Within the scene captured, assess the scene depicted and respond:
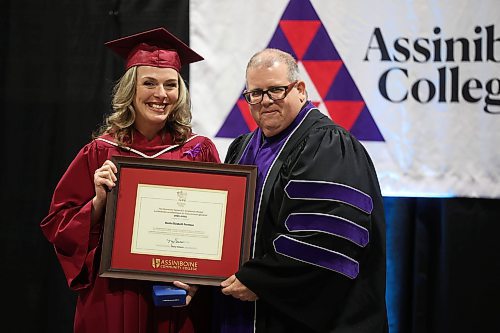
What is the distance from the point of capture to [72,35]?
3.41 metres

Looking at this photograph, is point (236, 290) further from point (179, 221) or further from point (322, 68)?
point (322, 68)

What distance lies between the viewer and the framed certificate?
214cm

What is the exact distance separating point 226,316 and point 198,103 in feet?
4.45

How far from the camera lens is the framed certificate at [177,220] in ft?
7.01

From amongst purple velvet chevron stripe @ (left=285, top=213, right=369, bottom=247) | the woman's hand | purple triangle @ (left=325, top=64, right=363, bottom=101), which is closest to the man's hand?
the woman's hand

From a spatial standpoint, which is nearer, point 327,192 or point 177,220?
point 327,192

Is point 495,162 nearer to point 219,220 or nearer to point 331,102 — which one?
point 331,102

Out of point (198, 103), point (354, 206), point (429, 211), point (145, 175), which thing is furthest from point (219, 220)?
point (429, 211)

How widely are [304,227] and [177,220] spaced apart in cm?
44

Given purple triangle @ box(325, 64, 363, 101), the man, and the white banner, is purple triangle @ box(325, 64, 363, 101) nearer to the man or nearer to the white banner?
the white banner

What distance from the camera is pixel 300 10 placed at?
3227 millimetres

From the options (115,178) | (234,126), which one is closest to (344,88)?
(234,126)

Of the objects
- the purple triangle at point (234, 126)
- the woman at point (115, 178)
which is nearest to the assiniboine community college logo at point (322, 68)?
the purple triangle at point (234, 126)

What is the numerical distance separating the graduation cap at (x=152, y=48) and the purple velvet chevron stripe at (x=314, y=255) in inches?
32.0
